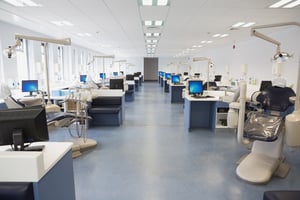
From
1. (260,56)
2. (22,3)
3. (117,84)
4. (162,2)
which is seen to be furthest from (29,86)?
(260,56)

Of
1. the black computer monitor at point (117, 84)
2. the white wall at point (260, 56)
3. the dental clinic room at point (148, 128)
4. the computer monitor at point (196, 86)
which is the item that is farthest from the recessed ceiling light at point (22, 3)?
the white wall at point (260, 56)

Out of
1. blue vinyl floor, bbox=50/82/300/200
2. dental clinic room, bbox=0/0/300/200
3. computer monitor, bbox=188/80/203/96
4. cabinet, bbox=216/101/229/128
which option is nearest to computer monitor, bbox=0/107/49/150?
dental clinic room, bbox=0/0/300/200

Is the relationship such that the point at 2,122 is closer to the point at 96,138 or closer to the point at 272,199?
the point at 272,199

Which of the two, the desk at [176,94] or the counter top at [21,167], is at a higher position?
the counter top at [21,167]

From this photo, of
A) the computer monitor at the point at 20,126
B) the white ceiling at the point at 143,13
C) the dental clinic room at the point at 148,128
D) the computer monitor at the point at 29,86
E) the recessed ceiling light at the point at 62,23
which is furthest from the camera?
the recessed ceiling light at the point at 62,23

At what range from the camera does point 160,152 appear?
3.48m

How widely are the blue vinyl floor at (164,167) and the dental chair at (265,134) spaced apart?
0.40ft

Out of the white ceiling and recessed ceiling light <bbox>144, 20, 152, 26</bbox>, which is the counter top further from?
recessed ceiling light <bbox>144, 20, 152, 26</bbox>

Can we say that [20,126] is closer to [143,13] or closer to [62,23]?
[143,13]

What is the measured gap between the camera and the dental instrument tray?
2513mm

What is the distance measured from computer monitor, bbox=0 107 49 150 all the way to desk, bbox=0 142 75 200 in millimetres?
94

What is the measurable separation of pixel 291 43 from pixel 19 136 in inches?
284

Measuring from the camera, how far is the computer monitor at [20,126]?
137 centimetres

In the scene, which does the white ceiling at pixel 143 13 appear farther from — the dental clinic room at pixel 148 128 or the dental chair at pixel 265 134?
the dental chair at pixel 265 134
